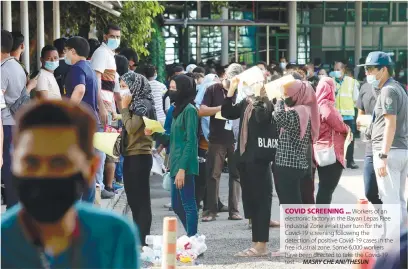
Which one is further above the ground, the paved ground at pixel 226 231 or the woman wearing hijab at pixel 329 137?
the woman wearing hijab at pixel 329 137

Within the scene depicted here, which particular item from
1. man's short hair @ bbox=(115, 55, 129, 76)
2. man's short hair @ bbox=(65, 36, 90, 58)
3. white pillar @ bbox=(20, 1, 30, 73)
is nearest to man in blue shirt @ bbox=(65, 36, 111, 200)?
man's short hair @ bbox=(65, 36, 90, 58)

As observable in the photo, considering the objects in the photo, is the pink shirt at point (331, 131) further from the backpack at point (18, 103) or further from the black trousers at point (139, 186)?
the backpack at point (18, 103)

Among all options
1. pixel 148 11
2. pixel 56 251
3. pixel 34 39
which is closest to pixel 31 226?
pixel 56 251

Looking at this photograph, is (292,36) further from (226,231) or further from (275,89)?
(275,89)

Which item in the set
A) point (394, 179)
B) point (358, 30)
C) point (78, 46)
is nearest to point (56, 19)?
point (78, 46)

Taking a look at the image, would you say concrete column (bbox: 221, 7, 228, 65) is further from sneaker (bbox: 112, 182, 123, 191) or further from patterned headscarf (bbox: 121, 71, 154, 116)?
patterned headscarf (bbox: 121, 71, 154, 116)

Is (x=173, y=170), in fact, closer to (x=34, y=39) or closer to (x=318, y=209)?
(x=318, y=209)

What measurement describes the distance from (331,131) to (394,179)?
125 cm

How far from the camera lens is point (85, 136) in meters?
2.76

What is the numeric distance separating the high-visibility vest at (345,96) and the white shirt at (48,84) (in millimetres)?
8993

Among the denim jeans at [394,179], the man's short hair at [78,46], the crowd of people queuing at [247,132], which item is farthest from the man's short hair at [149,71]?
the denim jeans at [394,179]

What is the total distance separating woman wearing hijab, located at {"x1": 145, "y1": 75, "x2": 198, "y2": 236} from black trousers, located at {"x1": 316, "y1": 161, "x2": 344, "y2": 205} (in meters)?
1.61

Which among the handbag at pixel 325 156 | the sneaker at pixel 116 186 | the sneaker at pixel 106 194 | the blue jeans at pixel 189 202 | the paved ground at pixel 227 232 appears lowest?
the paved ground at pixel 227 232

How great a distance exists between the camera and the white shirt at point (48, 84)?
356 inches
